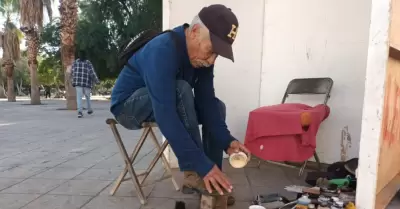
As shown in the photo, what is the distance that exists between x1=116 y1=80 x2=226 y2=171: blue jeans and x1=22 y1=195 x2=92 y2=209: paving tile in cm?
63

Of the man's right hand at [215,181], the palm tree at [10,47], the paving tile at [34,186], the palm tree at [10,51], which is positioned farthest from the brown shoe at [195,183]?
the palm tree at [10,51]

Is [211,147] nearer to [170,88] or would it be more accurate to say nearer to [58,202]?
[170,88]

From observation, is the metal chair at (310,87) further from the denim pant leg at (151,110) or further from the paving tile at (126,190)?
the denim pant leg at (151,110)

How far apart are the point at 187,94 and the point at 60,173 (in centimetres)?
190

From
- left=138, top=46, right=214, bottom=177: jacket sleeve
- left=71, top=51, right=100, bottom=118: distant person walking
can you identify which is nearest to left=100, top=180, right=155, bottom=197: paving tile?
left=138, top=46, right=214, bottom=177: jacket sleeve

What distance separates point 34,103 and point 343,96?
16532mm

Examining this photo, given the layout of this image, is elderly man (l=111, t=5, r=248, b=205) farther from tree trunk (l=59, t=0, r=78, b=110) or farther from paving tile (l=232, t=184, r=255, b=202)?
tree trunk (l=59, t=0, r=78, b=110)

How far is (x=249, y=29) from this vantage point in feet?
12.8

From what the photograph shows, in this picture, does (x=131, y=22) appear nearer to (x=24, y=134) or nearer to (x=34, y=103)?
(x=34, y=103)

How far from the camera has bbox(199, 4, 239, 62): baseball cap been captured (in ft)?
5.68

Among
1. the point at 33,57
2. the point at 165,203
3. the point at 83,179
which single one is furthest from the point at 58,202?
the point at 33,57

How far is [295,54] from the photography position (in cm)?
378

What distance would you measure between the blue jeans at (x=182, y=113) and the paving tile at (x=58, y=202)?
63cm

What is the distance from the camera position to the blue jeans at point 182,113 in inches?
74.8
